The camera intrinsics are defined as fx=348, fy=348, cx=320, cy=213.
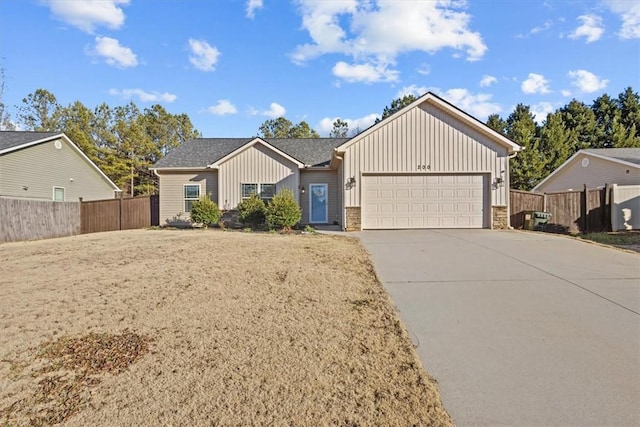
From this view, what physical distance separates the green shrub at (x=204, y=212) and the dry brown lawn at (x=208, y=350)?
28.5 ft

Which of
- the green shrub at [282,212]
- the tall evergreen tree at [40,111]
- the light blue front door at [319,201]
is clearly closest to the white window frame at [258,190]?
the light blue front door at [319,201]

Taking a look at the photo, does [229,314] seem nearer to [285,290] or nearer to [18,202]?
[285,290]

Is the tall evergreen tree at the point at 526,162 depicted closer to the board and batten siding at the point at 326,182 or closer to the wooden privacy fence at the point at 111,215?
the board and batten siding at the point at 326,182

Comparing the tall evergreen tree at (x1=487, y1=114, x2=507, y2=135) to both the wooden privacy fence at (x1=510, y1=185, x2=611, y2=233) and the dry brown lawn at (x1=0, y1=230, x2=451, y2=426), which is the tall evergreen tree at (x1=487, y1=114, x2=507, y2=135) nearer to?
the wooden privacy fence at (x1=510, y1=185, x2=611, y2=233)

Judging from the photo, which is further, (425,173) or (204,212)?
(204,212)

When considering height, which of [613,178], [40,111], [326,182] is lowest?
[326,182]

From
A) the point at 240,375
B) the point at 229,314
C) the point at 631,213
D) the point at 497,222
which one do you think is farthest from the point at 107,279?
the point at 631,213

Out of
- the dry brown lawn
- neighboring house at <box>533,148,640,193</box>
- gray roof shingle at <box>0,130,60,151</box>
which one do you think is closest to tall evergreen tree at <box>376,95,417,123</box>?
neighboring house at <box>533,148,640,193</box>

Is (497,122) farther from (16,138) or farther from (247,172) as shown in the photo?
(16,138)

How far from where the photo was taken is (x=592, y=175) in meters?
19.9

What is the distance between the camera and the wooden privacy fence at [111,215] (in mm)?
17094

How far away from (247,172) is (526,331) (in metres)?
14.4

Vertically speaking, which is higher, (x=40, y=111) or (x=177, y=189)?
(x=40, y=111)

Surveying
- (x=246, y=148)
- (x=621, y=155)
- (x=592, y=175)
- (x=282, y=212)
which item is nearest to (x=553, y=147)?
(x=592, y=175)
